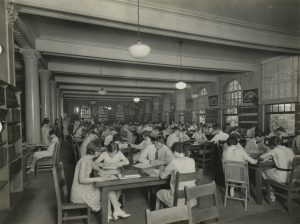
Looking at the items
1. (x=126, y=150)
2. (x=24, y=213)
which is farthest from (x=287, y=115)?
(x=24, y=213)

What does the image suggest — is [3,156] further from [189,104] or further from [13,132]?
[189,104]

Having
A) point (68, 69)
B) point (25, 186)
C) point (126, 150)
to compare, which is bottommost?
point (25, 186)

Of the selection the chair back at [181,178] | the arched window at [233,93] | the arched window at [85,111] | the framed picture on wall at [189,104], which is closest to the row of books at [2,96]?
the chair back at [181,178]

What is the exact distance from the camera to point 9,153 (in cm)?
327

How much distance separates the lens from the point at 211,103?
11.9 metres

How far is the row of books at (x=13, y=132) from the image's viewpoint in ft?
10.8

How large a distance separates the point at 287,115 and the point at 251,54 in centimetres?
276

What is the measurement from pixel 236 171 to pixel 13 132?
3909mm

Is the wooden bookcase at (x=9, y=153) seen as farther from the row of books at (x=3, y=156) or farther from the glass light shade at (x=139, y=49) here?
the glass light shade at (x=139, y=49)

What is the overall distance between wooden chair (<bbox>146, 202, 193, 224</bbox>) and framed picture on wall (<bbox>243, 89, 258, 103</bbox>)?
8603 mm

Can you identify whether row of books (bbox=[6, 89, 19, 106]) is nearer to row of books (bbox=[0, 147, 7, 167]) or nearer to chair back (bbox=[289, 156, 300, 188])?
row of books (bbox=[0, 147, 7, 167])

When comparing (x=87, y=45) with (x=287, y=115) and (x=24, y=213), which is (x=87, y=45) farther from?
(x=287, y=115)

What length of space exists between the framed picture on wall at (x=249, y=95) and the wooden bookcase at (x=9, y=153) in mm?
8863

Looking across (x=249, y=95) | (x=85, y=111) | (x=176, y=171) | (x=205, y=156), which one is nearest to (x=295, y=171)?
(x=176, y=171)
